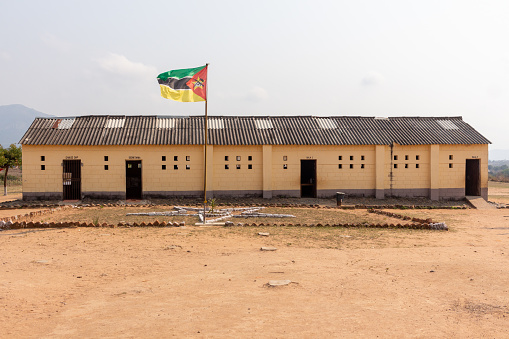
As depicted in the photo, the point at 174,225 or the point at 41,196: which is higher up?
the point at 41,196

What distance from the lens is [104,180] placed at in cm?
2438

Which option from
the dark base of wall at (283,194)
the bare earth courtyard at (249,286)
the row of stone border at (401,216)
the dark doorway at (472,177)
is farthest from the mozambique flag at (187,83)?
the dark doorway at (472,177)

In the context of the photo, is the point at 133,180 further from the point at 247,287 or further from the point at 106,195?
the point at 247,287

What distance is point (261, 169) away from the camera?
2536 cm

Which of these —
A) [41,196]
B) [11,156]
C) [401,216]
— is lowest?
[401,216]

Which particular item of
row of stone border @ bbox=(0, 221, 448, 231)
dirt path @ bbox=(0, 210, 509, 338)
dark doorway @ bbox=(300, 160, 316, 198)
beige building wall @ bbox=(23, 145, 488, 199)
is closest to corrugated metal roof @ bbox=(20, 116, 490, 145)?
beige building wall @ bbox=(23, 145, 488, 199)

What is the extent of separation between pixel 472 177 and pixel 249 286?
2409cm

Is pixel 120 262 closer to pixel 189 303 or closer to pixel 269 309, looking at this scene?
pixel 189 303

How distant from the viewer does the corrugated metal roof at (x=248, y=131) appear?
24.8 meters

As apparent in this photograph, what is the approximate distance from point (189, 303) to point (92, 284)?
2207mm

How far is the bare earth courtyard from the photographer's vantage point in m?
5.70

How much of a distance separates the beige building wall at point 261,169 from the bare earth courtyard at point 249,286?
12.1 m

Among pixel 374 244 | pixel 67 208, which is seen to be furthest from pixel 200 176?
pixel 374 244

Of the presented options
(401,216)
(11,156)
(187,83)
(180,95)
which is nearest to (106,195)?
(11,156)
